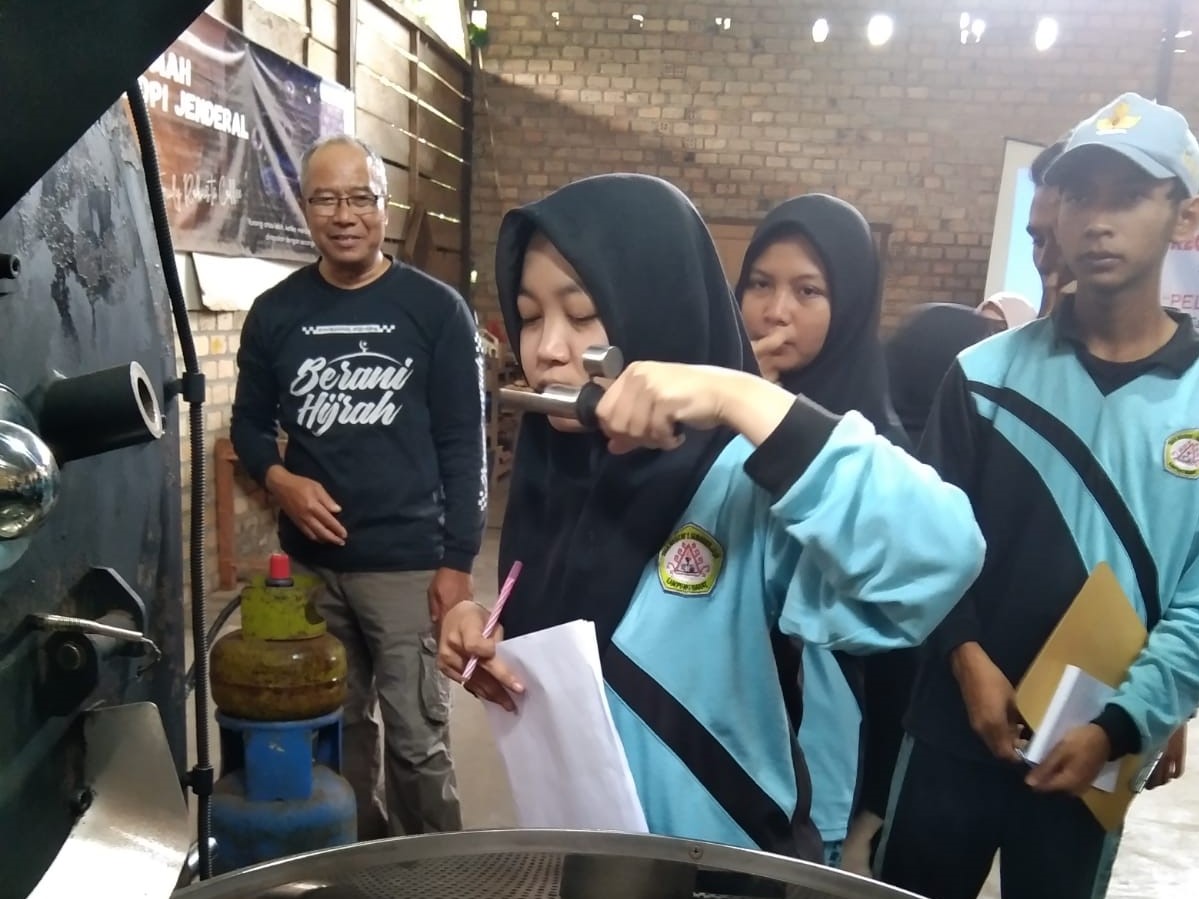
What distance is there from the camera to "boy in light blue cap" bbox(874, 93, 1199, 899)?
1047mm

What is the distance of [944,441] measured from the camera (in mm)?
1174

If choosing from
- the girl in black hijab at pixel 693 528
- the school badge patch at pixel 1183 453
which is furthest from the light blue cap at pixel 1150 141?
the girl in black hijab at pixel 693 528

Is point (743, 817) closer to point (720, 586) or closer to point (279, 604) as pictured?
point (720, 586)

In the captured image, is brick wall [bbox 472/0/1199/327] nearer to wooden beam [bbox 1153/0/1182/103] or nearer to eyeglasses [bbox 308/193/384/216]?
wooden beam [bbox 1153/0/1182/103]

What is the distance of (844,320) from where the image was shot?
1.46m

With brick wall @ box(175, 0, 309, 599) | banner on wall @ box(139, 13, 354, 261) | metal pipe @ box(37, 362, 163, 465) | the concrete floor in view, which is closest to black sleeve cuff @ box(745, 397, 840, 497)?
metal pipe @ box(37, 362, 163, 465)

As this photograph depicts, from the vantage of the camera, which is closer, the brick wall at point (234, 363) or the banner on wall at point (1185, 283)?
the brick wall at point (234, 363)

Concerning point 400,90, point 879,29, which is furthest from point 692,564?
point 879,29

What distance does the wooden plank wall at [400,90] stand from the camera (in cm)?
395

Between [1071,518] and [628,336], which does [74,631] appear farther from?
[1071,518]

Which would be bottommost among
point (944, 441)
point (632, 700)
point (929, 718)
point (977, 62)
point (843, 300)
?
point (929, 718)

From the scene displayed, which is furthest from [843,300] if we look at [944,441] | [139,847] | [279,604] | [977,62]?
[977,62]

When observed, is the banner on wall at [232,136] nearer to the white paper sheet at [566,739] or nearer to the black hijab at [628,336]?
the black hijab at [628,336]

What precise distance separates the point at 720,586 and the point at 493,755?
1.93 m
